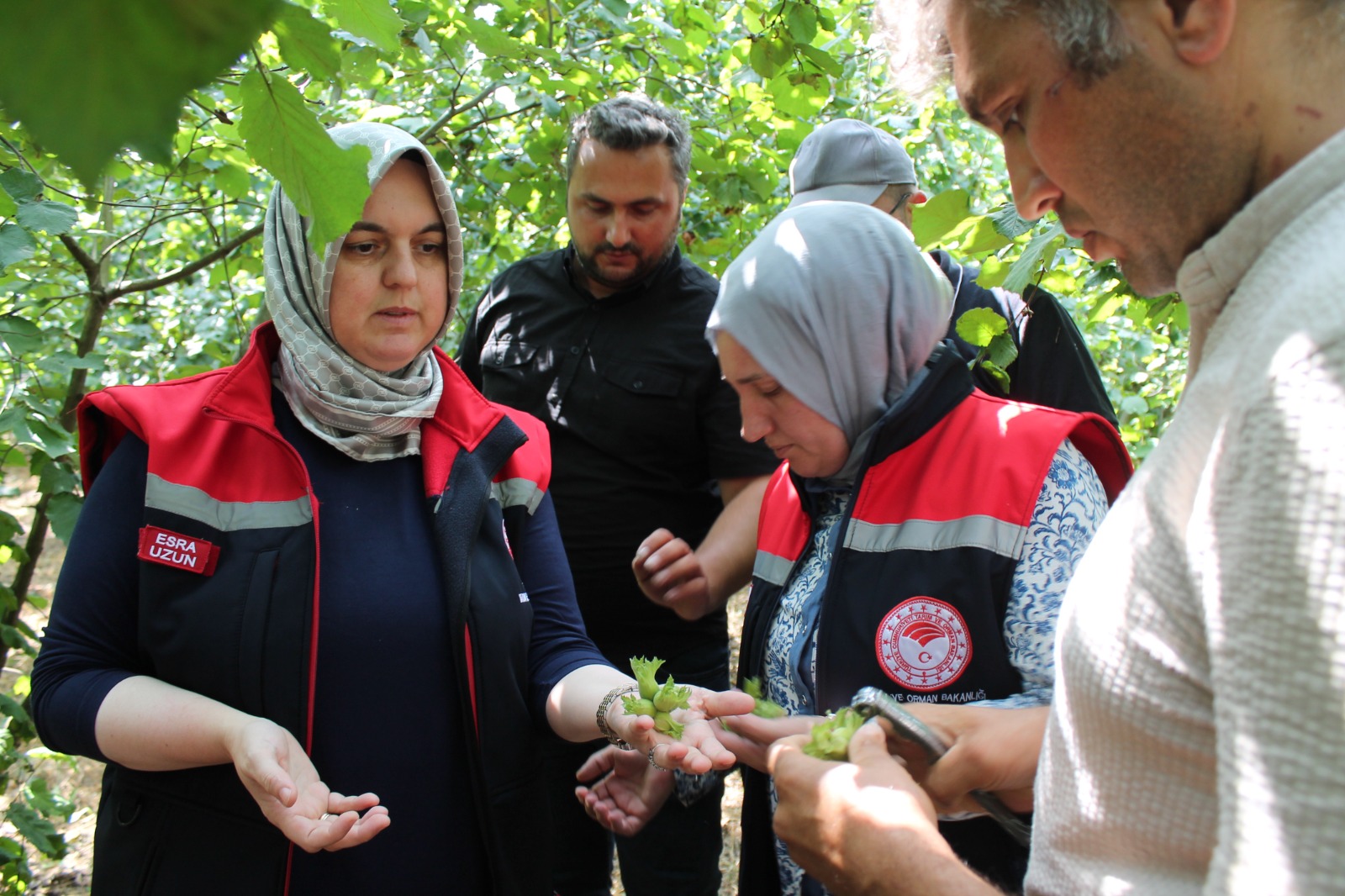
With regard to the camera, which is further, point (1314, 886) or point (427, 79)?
point (427, 79)

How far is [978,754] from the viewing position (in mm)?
1457

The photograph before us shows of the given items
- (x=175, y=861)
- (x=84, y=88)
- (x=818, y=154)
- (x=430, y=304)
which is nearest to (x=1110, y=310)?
(x=818, y=154)

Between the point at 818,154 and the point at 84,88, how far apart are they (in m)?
3.14

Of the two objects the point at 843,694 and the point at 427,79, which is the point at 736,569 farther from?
the point at 427,79

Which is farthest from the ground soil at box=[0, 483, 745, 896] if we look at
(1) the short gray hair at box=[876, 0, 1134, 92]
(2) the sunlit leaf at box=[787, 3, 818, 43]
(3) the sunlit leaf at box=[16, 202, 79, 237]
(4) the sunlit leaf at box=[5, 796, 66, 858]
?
(1) the short gray hair at box=[876, 0, 1134, 92]

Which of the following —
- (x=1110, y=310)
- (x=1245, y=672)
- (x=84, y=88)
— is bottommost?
(x=1245, y=672)

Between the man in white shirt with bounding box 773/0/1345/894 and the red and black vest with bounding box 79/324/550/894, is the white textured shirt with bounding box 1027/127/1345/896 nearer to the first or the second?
the man in white shirt with bounding box 773/0/1345/894

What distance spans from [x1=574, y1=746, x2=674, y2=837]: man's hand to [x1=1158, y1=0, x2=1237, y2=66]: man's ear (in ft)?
5.58

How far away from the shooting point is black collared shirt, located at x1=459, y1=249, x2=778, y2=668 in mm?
3078

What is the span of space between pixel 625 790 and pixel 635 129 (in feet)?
6.93

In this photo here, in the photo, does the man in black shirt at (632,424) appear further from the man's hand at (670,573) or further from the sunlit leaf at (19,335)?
the sunlit leaf at (19,335)

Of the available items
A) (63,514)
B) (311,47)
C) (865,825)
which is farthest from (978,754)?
(63,514)

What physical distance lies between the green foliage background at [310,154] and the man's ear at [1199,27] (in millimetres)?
801

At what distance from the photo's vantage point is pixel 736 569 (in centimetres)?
267
